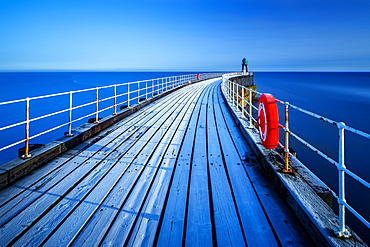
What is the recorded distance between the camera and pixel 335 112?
3188 centimetres

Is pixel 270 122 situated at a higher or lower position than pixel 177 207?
higher

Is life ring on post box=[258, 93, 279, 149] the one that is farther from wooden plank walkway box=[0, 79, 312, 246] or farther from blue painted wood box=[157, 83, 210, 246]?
blue painted wood box=[157, 83, 210, 246]

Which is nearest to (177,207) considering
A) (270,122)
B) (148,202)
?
(148,202)

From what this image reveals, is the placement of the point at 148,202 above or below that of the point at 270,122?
below

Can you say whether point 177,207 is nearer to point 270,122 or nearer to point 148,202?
point 148,202

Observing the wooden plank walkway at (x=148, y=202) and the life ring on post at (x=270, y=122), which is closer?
the wooden plank walkway at (x=148, y=202)

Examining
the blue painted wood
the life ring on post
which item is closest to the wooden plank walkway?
the blue painted wood

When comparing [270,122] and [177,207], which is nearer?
[177,207]

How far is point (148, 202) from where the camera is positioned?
2.67 metres

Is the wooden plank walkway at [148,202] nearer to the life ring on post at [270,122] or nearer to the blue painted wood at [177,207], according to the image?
the blue painted wood at [177,207]

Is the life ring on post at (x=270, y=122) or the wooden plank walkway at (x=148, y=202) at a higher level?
the life ring on post at (x=270, y=122)

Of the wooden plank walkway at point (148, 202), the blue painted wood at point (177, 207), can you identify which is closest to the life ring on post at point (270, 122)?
the wooden plank walkway at point (148, 202)

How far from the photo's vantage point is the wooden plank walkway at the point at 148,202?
6.90ft

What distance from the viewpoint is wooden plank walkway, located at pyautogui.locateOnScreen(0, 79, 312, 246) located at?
210 cm
